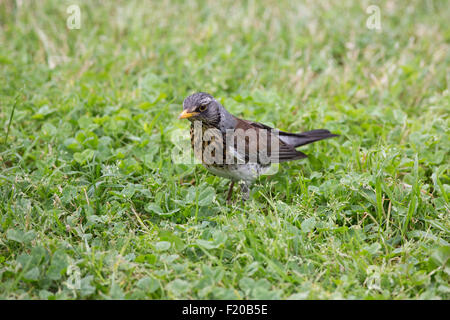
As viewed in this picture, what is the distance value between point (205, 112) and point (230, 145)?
39 centimetres

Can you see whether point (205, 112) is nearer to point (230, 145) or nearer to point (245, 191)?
point (230, 145)

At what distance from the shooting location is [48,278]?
3346 mm

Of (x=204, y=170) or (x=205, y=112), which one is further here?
(x=204, y=170)

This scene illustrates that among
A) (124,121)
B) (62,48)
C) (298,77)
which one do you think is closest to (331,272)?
(124,121)

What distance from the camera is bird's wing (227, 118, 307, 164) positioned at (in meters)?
4.60

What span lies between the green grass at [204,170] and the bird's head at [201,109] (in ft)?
2.04

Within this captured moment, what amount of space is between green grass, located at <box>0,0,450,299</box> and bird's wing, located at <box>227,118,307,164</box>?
242mm

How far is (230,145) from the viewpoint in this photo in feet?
14.9

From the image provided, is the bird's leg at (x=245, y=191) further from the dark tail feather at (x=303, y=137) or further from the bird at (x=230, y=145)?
the dark tail feather at (x=303, y=137)

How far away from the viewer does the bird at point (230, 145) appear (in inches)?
174

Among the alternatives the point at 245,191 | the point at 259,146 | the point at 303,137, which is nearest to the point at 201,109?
the point at 259,146

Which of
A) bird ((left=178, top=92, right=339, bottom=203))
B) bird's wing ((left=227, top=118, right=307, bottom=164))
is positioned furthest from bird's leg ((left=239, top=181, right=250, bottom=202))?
bird's wing ((left=227, top=118, right=307, bottom=164))

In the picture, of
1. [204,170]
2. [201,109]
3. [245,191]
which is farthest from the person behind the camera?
[204,170]

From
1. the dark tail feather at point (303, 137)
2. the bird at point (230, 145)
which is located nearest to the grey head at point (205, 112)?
the bird at point (230, 145)
